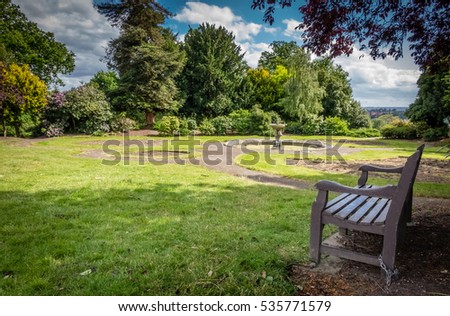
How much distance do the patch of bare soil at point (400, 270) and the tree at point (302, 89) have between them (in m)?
24.3

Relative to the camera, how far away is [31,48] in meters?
15.0

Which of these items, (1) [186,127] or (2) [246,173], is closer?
(2) [246,173]

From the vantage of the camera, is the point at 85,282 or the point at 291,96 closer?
the point at 85,282

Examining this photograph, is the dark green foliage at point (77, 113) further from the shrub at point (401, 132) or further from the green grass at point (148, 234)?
the shrub at point (401, 132)

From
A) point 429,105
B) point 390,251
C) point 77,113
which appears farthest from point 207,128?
point 390,251

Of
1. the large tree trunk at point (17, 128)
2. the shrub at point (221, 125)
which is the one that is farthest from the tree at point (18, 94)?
the shrub at point (221, 125)

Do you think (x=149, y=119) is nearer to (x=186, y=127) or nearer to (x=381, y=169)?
(x=186, y=127)

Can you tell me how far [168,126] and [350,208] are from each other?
18750 mm

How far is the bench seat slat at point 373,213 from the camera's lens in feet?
8.14

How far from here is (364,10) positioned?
149 inches

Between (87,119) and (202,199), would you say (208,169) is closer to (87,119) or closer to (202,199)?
(202,199)

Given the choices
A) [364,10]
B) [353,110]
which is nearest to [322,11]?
[364,10]
